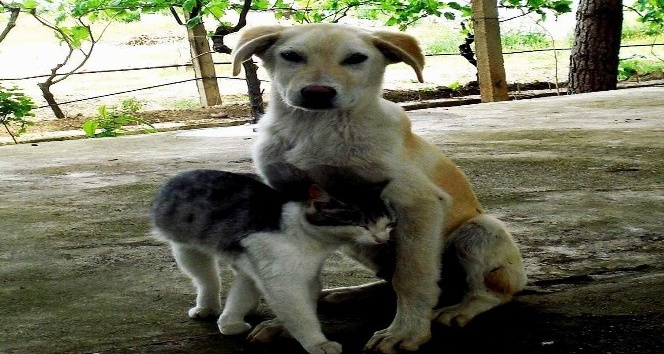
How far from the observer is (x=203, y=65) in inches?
370

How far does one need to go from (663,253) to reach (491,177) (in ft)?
5.39

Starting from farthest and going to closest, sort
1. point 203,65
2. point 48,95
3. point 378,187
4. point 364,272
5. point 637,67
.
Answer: point 637,67
point 203,65
point 48,95
point 364,272
point 378,187

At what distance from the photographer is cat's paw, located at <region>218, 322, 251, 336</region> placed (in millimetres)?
2576

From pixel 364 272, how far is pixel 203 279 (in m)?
0.85

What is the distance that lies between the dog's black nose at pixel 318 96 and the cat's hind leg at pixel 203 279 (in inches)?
23.3

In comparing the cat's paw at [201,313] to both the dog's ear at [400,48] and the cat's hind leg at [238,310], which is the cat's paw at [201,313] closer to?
the cat's hind leg at [238,310]

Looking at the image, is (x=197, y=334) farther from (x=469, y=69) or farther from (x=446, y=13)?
(x=469, y=69)

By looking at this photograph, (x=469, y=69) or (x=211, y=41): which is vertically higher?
(x=211, y=41)

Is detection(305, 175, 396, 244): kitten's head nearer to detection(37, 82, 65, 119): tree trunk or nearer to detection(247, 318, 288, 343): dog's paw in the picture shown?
detection(247, 318, 288, 343): dog's paw

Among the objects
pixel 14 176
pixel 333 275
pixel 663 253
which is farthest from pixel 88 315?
pixel 14 176

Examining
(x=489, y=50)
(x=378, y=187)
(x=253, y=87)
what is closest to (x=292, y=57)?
(x=378, y=187)

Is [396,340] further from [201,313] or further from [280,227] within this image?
[201,313]

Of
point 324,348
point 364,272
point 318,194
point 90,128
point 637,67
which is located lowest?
point 637,67

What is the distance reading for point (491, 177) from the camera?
189 inches
